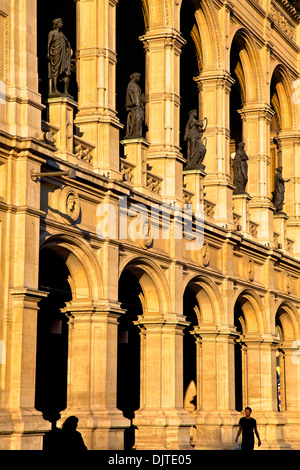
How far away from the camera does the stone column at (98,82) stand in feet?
80.1

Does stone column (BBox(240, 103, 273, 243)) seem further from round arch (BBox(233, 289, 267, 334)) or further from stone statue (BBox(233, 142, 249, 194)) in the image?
round arch (BBox(233, 289, 267, 334))

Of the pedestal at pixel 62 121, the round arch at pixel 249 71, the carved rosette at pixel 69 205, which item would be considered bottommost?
the carved rosette at pixel 69 205

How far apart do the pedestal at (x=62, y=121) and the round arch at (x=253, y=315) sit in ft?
42.3

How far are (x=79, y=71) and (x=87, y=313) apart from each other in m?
5.99

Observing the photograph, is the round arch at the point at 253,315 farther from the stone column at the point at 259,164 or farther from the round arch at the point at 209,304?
the round arch at the point at 209,304

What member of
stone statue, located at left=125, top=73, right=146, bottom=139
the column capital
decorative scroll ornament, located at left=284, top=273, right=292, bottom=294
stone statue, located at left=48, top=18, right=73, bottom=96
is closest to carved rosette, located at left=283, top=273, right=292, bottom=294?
decorative scroll ornament, located at left=284, top=273, right=292, bottom=294

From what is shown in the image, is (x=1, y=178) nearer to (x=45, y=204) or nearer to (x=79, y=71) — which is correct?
(x=45, y=204)

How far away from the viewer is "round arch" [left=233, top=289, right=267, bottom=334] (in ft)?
112

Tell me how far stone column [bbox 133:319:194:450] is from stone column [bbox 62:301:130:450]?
2.59 m

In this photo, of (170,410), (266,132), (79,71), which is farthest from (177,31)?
(170,410)

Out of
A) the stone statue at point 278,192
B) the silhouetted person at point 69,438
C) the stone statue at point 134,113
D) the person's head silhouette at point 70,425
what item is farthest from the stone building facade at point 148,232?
the silhouetted person at point 69,438

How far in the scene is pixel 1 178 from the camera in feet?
67.2

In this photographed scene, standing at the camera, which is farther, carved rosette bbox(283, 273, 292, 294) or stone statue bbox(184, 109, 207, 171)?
carved rosette bbox(283, 273, 292, 294)

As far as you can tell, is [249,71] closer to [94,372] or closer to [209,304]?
[209,304]
